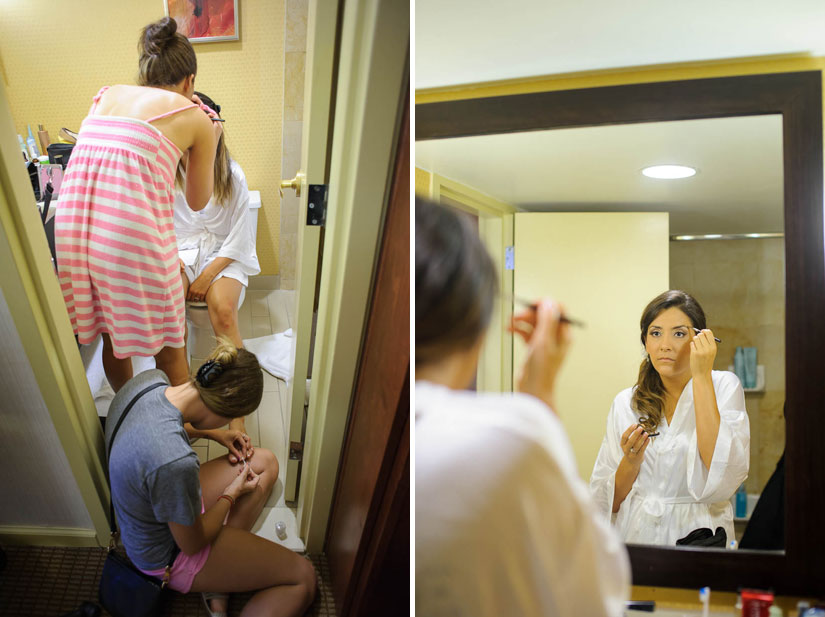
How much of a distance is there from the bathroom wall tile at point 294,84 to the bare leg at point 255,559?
469mm

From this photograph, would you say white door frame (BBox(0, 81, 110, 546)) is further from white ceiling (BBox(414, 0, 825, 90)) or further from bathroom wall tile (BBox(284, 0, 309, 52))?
white ceiling (BBox(414, 0, 825, 90))

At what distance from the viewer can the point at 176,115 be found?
22.6 inches

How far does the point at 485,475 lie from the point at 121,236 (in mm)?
523

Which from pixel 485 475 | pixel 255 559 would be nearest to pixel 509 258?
pixel 485 475

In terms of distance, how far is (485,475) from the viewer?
0.49 metres

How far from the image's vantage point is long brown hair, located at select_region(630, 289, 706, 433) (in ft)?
1.78

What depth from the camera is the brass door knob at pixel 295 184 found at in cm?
64

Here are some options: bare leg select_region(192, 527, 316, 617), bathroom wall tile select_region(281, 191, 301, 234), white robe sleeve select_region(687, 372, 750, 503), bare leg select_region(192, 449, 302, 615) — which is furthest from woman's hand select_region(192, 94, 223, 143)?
white robe sleeve select_region(687, 372, 750, 503)

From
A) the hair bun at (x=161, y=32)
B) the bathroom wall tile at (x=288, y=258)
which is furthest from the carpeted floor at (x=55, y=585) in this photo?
the hair bun at (x=161, y=32)

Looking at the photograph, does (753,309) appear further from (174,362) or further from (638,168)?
(174,362)

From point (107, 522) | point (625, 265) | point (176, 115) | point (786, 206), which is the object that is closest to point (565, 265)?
point (625, 265)

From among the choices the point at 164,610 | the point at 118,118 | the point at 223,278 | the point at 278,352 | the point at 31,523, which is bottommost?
the point at 164,610

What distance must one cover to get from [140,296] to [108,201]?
4.8 inches

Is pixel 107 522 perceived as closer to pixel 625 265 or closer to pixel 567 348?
pixel 567 348
